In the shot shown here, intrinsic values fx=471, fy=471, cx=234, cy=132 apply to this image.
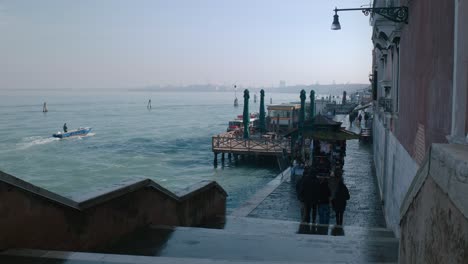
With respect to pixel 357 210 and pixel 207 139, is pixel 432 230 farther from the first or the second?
pixel 207 139

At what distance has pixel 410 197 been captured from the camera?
3.45 m

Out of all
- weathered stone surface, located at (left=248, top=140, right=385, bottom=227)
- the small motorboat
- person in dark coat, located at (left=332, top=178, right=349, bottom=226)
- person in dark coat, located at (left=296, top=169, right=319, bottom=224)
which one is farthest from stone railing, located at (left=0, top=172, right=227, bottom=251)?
the small motorboat

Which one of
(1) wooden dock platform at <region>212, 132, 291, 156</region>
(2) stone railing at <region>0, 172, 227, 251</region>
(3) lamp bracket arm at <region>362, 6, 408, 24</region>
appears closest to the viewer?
(2) stone railing at <region>0, 172, 227, 251</region>

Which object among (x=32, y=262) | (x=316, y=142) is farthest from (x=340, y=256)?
(x=316, y=142)

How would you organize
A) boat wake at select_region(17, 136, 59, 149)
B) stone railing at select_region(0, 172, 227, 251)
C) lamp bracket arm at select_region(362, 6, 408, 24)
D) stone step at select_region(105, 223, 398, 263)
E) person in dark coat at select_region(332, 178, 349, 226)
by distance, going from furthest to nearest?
boat wake at select_region(17, 136, 59, 149), person in dark coat at select_region(332, 178, 349, 226), lamp bracket arm at select_region(362, 6, 408, 24), stone step at select_region(105, 223, 398, 263), stone railing at select_region(0, 172, 227, 251)

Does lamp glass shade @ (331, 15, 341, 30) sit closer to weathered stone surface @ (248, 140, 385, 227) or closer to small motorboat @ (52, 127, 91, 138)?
weathered stone surface @ (248, 140, 385, 227)

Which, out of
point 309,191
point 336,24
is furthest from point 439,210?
point 336,24

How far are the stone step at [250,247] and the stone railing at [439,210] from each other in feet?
6.42

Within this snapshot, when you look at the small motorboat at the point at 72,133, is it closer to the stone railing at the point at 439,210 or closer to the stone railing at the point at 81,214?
the stone railing at the point at 81,214

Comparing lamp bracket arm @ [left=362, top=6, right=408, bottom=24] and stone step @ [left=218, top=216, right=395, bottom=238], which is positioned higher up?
lamp bracket arm @ [left=362, top=6, right=408, bottom=24]

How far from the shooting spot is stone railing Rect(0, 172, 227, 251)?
4.14 meters

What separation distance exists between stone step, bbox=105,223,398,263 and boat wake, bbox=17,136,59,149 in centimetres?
4344

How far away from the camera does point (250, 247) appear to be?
219 inches

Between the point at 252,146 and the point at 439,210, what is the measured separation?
96.5 ft
